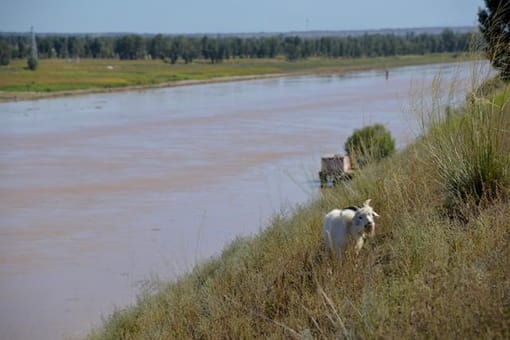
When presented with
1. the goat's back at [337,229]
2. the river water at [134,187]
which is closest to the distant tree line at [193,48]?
the river water at [134,187]

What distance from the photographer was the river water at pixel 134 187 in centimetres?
1212

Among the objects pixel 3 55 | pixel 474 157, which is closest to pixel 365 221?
pixel 474 157

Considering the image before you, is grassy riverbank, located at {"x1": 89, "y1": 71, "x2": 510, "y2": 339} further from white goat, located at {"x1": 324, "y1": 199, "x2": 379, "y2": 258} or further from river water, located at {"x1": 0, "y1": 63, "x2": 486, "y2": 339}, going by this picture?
river water, located at {"x1": 0, "y1": 63, "x2": 486, "y2": 339}

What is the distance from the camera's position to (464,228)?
6418 mm

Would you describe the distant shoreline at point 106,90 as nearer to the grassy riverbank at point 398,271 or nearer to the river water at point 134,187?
the river water at point 134,187

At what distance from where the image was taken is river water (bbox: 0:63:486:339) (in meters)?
12.1

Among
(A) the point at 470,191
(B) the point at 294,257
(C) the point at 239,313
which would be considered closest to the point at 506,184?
(A) the point at 470,191

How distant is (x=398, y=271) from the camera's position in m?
5.95

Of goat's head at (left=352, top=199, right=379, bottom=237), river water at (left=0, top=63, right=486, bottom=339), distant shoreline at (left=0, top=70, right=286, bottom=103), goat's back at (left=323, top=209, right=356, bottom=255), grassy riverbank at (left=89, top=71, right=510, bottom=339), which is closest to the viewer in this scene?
grassy riverbank at (left=89, top=71, right=510, bottom=339)

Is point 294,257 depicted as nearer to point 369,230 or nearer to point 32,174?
point 369,230

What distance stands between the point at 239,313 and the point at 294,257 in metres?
1.10

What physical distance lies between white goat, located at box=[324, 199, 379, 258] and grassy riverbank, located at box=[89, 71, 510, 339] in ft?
0.48

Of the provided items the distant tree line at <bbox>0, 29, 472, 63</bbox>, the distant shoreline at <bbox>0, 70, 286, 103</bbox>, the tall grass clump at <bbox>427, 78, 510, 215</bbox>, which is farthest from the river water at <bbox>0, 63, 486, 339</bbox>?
the distant tree line at <bbox>0, 29, 472, 63</bbox>

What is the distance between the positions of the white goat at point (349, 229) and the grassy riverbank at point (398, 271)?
5.7 inches
